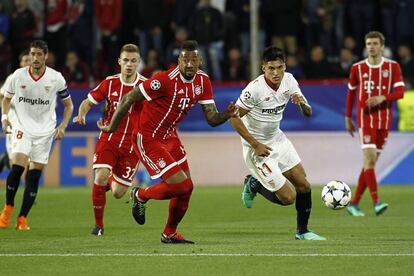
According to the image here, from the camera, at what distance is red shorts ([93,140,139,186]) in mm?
12977

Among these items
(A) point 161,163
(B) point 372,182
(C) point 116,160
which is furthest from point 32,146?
(B) point 372,182

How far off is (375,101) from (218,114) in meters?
5.00

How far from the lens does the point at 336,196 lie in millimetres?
12562

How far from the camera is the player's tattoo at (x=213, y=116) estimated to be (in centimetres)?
1103

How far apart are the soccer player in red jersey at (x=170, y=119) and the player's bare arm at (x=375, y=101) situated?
4.82m

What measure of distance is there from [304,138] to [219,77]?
2.46m

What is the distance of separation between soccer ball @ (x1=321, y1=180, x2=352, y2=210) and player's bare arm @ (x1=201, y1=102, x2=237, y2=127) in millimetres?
2008

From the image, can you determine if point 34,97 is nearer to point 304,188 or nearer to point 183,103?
point 183,103

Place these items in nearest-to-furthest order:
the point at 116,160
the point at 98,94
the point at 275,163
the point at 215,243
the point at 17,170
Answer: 1. the point at 215,243
2. the point at 275,163
3. the point at 98,94
4. the point at 116,160
5. the point at 17,170

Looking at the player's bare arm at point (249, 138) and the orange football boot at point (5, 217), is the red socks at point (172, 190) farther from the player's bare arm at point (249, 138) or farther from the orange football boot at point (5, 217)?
the orange football boot at point (5, 217)

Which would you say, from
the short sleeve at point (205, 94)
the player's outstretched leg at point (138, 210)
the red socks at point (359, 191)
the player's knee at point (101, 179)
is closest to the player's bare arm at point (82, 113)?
the player's knee at point (101, 179)

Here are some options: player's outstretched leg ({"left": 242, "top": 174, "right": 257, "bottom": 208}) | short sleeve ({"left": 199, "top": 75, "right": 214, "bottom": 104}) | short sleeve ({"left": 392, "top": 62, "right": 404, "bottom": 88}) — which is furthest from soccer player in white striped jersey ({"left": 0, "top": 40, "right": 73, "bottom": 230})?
Result: short sleeve ({"left": 392, "top": 62, "right": 404, "bottom": 88})

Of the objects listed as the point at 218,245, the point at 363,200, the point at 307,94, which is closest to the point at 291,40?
the point at 307,94

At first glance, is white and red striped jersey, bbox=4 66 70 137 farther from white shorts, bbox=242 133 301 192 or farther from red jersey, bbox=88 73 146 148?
white shorts, bbox=242 133 301 192
